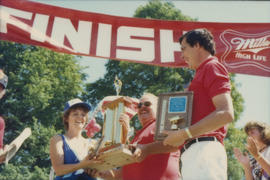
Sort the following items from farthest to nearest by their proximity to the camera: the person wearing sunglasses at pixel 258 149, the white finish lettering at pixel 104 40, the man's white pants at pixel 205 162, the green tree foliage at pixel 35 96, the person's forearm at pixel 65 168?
1. the green tree foliage at pixel 35 96
2. the white finish lettering at pixel 104 40
3. the person wearing sunglasses at pixel 258 149
4. the person's forearm at pixel 65 168
5. the man's white pants at pixel 205 162

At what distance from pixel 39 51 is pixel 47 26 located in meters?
16.4

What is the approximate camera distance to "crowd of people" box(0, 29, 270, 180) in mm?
2668

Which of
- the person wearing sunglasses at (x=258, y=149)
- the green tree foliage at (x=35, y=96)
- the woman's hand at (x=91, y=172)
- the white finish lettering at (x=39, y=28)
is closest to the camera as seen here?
the woman's hand at (x=91, y=172)

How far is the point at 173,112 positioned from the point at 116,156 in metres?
0.75

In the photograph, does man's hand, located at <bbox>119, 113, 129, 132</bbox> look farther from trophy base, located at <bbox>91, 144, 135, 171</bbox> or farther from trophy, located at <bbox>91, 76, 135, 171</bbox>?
trophy base, located at <bbox>91, 144, 135, 171</bbox>

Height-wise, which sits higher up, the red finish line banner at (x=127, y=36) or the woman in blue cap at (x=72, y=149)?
the red finish line banner at (x=127, y=36)

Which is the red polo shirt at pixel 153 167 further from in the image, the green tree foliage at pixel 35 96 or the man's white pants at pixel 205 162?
the green tree foliage at pixel 35 96

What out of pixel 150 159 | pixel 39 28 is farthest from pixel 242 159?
pixel 39 28

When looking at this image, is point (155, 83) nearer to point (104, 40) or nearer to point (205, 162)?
point (104, 40)

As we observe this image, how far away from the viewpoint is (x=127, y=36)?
272 inches

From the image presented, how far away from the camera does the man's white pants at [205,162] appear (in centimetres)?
261

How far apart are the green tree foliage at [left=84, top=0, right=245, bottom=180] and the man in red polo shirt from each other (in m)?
16.0

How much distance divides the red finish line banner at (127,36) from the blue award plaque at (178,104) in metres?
3.91

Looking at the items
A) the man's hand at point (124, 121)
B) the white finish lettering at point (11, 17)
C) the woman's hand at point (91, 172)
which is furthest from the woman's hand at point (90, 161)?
the white finish lettering at point (11, 17)
